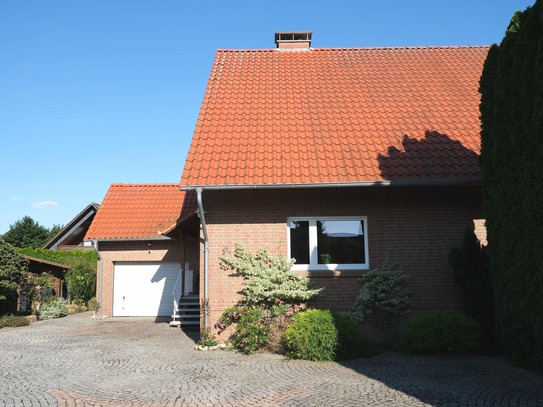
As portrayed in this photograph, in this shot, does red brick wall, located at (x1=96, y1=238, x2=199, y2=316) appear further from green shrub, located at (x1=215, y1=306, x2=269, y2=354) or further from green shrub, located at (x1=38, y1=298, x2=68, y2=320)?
green shrub, located at (x1=215, y1=306, x2=269, y2=354)

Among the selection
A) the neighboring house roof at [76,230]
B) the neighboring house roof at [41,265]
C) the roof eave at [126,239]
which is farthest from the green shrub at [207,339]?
the neighboring house roof at [76,230]

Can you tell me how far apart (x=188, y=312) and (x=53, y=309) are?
262 inches

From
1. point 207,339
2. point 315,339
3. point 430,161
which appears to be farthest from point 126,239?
point 430,161

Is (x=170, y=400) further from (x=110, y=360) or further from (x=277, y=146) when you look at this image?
(x=277, y=146)

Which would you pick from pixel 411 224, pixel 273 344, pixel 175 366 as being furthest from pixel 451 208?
pixel 175 366

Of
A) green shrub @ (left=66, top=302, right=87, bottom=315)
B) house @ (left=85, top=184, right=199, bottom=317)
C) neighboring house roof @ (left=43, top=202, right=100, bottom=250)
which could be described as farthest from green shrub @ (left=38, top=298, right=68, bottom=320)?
neighboring house roof @ (left=43, top=202, right=100, bottom=250)

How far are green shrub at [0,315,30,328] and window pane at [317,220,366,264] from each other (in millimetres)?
10927

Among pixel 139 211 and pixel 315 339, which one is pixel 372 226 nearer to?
pixel 315 339

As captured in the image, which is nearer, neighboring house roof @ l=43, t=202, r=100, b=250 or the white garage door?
the white garage door

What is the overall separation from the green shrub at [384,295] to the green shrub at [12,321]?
11463mm

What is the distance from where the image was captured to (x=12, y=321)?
1515 centimetres

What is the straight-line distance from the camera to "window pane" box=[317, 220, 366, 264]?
10273 millimetres

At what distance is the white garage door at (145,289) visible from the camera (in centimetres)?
1805

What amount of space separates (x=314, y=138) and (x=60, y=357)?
727 centimetres
